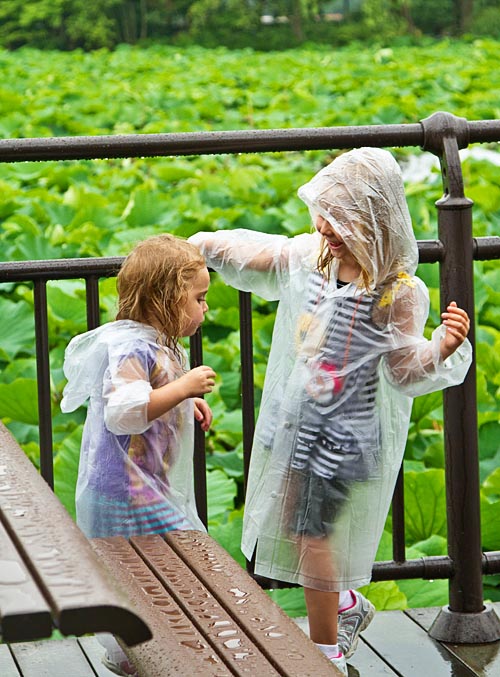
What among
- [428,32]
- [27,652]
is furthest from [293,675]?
[428,32]

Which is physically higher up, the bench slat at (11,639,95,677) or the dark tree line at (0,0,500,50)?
the bench slat at (11,639,95,677)

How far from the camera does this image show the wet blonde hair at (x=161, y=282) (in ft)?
6.45

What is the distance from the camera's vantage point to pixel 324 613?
6.86 ft

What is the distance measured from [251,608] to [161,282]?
1.66 feet

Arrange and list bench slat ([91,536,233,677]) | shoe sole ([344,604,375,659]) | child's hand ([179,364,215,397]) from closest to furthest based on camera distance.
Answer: bench slat ([91,536,233,677]), child's hand ([179,364,215,397]), shoe sole ([344,604,375,659])

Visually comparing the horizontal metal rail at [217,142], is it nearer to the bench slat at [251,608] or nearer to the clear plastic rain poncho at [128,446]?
the clear plastic rain poncho at [128,446]

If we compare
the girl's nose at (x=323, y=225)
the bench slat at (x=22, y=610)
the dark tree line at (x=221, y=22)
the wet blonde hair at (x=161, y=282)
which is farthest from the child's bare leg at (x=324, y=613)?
the dark tree line at (x=221, y=22)

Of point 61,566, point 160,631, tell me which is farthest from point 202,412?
point 61,566

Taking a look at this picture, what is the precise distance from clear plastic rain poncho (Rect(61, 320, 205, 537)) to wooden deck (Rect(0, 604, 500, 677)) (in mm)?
368

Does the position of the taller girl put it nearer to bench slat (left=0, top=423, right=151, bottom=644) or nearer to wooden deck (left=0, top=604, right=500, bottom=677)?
wooden deck (left=0, top=604, right=500, bottom=677)

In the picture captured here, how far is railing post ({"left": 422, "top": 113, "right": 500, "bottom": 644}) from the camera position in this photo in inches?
92.4

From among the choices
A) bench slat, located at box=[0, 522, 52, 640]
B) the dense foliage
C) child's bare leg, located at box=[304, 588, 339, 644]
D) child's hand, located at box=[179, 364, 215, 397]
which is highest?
bench slat, located at box=[0, 522, 52, 640]

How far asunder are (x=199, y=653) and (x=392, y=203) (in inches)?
29.4

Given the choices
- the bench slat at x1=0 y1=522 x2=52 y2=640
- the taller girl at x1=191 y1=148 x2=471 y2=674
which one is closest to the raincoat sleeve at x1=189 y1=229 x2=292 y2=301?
→ the taller girl at x1=191 y1=148 x2=471 y2=674
